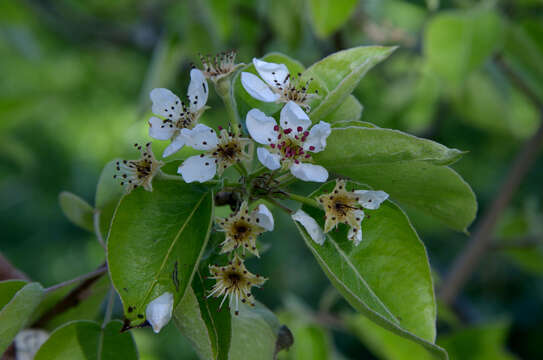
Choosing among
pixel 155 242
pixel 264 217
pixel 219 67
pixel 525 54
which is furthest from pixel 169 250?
pixel 525 54

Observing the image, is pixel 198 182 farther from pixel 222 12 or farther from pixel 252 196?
pixel 222 12

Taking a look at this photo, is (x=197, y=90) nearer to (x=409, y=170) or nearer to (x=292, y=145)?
(x=292, y=145)

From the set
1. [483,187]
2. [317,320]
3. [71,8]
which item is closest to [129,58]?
[71,8]

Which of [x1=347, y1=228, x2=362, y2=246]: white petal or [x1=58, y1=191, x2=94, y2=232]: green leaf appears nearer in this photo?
[x1=347, y1=228, x2=362, y2=246]: white petal

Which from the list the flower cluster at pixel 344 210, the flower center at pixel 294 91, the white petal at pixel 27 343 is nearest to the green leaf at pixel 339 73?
the flower center at pixel 294 91

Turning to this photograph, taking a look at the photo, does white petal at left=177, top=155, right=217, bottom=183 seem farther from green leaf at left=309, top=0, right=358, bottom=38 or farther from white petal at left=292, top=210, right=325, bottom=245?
green leaf at left=309, top=0, right=358, bottom=38

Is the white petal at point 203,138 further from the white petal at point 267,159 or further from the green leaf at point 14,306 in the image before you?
the green leaf at point 14,306

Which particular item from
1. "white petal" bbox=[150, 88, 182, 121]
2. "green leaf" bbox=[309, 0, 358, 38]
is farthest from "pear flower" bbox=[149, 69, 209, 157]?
"green leaf" bbox=[309, 0, 358, 38]
